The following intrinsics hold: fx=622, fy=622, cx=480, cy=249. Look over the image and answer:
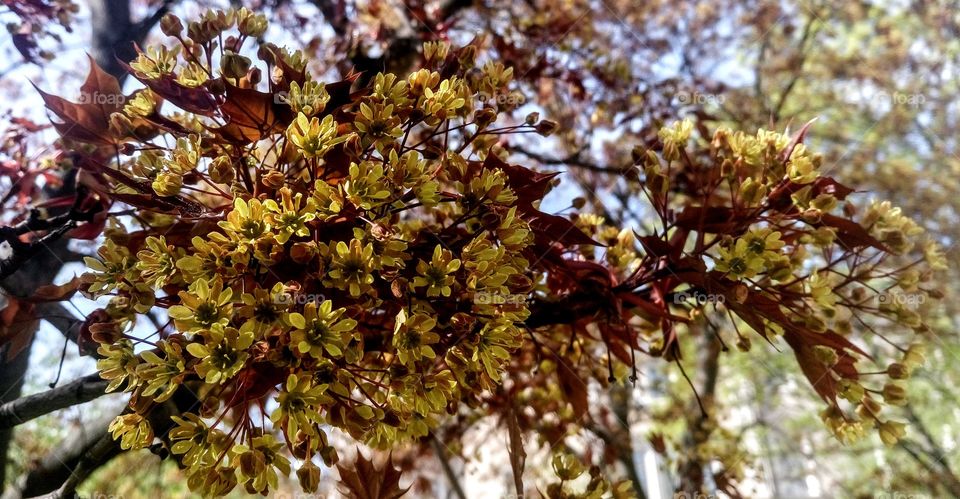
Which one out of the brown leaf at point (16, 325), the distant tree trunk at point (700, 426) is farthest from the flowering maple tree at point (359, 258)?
the distant tree trunk at point (700, 426)

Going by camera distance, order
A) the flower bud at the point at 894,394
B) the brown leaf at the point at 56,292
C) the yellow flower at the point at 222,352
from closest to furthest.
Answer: the yellow flower at the point at 222,352 → the brown leaf at the point at 56,292 → the flower bud at the point at 894,394

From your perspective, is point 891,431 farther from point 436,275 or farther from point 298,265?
point 298,265

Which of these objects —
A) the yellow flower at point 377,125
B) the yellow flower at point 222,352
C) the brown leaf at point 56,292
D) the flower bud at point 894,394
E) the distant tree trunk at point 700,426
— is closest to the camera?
the yellow flower at point 222,352

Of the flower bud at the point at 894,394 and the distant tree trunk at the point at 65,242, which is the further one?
the distant tree trunk at the point at 65,242

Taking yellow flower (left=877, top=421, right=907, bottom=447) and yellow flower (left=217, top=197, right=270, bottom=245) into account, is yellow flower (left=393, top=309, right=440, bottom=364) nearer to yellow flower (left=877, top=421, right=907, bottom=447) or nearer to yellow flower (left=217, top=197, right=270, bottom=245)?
yellow flower (left=217, top=197, right=270, bottom=245)

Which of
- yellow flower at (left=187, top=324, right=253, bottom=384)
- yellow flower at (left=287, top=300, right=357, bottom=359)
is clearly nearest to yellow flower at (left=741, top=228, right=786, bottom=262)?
yellow flower at (left=287, top=300, right=357, bottom=359)

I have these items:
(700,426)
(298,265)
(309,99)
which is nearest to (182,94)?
(309,99)

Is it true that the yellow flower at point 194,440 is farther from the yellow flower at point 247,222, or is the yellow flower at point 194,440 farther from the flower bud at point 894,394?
the flower bud at point 894,394

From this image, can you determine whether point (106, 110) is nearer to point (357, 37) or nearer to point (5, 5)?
point (5, 5)
